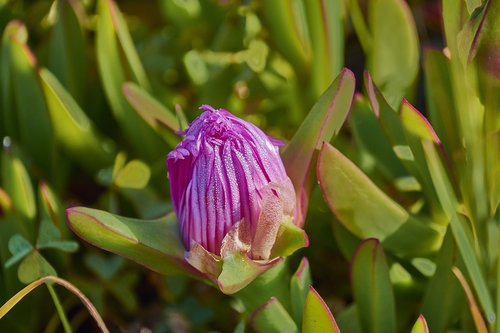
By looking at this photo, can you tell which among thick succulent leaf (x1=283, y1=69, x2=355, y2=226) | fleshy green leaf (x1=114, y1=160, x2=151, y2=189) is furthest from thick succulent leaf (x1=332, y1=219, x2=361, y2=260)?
fleshy green leaf (x1=114, y1=160, x2=151, y2=189)

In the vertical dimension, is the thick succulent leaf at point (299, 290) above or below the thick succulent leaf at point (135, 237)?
below

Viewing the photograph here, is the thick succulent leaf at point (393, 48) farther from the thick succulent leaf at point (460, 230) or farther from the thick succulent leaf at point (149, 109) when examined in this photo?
the thick succulent leaf at point (149, 109)

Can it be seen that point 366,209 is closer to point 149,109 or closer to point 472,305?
point 472,305

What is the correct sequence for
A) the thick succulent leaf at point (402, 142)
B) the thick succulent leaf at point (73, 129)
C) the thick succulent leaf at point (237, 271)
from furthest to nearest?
the thick succulent leaf at point (73, 129) < the thick succulent leaf at point (402, 142) < the thick succulent leaf at point (237, 271)

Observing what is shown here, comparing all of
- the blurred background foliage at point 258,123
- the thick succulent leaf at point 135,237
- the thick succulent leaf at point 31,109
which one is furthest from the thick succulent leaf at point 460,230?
the thick succulent leaf at point 31,109

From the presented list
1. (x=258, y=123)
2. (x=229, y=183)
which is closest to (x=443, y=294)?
(x=229, y=183)

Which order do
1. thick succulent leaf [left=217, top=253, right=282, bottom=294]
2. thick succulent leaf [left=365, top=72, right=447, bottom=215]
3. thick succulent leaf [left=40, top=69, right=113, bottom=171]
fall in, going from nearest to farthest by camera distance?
thick succulent leaf [left=217, top=253, right=282, bottom=294] < thick succulent leaf [left=365, top=72, right=447, bottom=215] < thick succulent leaf [left=40, top=69, right=113, bottom=171]

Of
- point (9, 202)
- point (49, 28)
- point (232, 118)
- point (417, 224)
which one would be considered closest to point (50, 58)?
point (49, 28)

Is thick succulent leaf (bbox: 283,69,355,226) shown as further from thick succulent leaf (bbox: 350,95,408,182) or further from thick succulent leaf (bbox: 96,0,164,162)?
thick succulent leaf (bbox: 96,0,164,162)
